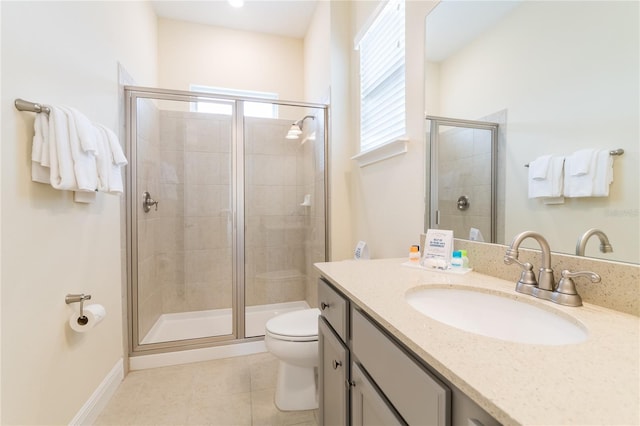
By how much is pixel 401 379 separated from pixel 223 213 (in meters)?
2.15

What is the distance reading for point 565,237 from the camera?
33.4 inches

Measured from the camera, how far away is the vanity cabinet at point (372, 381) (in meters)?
0.52

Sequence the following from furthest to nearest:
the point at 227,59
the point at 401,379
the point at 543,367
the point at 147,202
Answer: the point at 227,59, the point at 147,202, the point at 401,379, the point at 543,367

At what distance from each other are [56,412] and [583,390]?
5.85 ft

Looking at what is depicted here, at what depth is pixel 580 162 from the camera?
80cm

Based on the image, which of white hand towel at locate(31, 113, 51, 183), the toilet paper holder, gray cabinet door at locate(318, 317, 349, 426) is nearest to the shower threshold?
the toilet paper holder

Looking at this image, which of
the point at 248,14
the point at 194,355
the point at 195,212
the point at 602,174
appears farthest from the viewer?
the point at 248,14

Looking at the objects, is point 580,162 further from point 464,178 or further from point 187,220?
point 187,220

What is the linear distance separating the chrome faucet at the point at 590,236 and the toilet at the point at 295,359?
115 cm

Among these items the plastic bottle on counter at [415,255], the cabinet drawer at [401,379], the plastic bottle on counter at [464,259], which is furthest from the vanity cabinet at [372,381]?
the plastic bottle on counter at [464,259]

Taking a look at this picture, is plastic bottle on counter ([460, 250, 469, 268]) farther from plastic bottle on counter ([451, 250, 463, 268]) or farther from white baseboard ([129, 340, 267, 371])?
white baseboard ([129, 340, 267, 371])

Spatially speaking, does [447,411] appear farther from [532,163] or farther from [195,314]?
[195,314]

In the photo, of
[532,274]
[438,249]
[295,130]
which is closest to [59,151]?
[438,249]

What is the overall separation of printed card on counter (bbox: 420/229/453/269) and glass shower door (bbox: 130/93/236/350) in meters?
1.66
